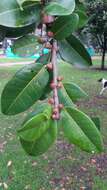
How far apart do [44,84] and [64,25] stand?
4.3 inches

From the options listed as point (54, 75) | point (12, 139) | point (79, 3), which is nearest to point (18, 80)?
point (54, 75)

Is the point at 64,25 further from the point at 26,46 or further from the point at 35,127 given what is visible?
the point at 35,127

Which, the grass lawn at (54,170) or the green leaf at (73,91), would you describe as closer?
the green leaf at (73,91)

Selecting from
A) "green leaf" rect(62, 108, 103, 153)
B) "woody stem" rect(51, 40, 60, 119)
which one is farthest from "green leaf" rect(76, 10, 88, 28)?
"green leaf" rect(62, 108, 103, 153)

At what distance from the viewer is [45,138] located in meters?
0.62

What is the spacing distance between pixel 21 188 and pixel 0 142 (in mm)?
2148

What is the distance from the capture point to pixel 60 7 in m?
0.66

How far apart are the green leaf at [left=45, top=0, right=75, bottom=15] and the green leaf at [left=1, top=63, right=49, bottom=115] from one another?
105 millimetres

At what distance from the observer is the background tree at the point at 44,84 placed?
24.1 inches

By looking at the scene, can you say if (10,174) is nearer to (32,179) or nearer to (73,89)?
(32,179)

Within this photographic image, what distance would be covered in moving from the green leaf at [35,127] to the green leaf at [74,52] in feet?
0.70

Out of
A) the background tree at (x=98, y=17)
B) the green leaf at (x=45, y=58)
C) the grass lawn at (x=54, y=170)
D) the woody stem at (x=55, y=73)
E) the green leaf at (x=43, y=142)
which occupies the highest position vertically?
the woody stem at (x=55, y=73)

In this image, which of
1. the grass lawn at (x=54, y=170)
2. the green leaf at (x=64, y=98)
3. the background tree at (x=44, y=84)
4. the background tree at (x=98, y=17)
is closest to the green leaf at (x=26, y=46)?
the background tree at (x=44, y=84)

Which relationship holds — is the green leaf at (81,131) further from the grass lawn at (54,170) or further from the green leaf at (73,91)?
the grass lawn at (54,170)
